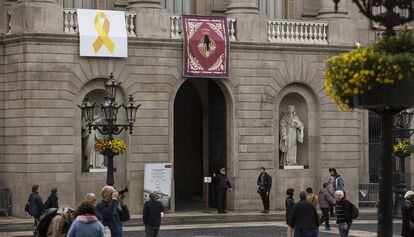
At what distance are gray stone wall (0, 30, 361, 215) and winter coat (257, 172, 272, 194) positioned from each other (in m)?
1.06

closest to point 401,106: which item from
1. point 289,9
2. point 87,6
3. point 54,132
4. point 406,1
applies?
point 406,1

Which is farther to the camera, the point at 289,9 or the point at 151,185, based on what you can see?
the point at 289,9

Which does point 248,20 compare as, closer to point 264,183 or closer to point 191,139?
point 264,183

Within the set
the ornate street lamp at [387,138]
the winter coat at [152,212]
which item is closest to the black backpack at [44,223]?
the ornate street lamp at [387,138]

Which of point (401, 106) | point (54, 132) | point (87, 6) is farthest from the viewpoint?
point (87, 6)

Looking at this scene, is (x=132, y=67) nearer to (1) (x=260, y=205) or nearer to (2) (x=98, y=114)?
(2) (x=98, y=114)

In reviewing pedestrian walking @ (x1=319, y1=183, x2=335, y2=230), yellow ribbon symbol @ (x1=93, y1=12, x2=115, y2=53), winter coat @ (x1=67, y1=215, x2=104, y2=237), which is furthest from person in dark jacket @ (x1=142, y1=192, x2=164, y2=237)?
yellow ribbon symbol @ (x1=93, y1=12, x2=115, y2=53)

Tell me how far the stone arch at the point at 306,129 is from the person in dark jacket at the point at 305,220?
62.9 ft

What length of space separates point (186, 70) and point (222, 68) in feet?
5.29

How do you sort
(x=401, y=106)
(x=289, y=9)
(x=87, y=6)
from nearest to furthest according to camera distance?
(x=401, y=106), (x=87, y=6), (x=289, y=9)

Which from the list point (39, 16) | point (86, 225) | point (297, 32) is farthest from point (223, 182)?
point (86, 225)

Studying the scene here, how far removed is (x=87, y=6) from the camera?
4244 cm

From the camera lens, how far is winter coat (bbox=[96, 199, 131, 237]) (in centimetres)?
2234

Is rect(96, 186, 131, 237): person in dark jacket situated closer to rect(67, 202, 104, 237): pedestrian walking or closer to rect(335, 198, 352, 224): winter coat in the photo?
rect(67, 202, 104, 237): pedestrian walking
